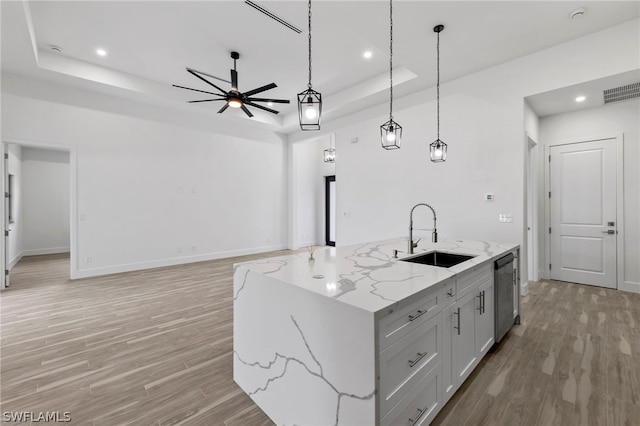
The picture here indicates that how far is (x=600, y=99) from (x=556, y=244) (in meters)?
2.26

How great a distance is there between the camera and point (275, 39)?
3.99m

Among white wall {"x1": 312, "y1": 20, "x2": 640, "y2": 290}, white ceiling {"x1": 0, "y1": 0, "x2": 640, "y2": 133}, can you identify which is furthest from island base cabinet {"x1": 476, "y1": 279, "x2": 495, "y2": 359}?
white ceiling {"x1": 0, "y1": 0, "x2": 640, "y2": 133}

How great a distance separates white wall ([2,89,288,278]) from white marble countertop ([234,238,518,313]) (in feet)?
15.6

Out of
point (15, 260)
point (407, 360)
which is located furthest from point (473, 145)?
point (15, 260)

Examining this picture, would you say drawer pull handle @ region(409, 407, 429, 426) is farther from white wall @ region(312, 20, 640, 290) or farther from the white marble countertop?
white wall @ region(312, 20, 640, 290)

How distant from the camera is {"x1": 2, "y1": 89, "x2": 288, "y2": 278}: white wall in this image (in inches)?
197

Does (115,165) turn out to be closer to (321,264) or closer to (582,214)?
(321,264)

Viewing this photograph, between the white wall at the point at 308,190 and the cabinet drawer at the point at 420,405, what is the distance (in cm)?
671

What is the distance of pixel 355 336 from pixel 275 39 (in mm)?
4142

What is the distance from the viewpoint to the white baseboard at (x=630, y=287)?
4008 mm

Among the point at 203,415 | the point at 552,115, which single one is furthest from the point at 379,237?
the point at 203,415

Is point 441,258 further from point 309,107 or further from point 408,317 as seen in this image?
point 309,107

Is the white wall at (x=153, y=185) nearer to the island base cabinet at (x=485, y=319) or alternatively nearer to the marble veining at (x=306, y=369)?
the marble veining at (x=306, y=369)

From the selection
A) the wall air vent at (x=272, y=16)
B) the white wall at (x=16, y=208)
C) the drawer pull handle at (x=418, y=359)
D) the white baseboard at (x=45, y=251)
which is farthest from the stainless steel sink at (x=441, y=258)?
the white baseboard at (x=45, y=251)
